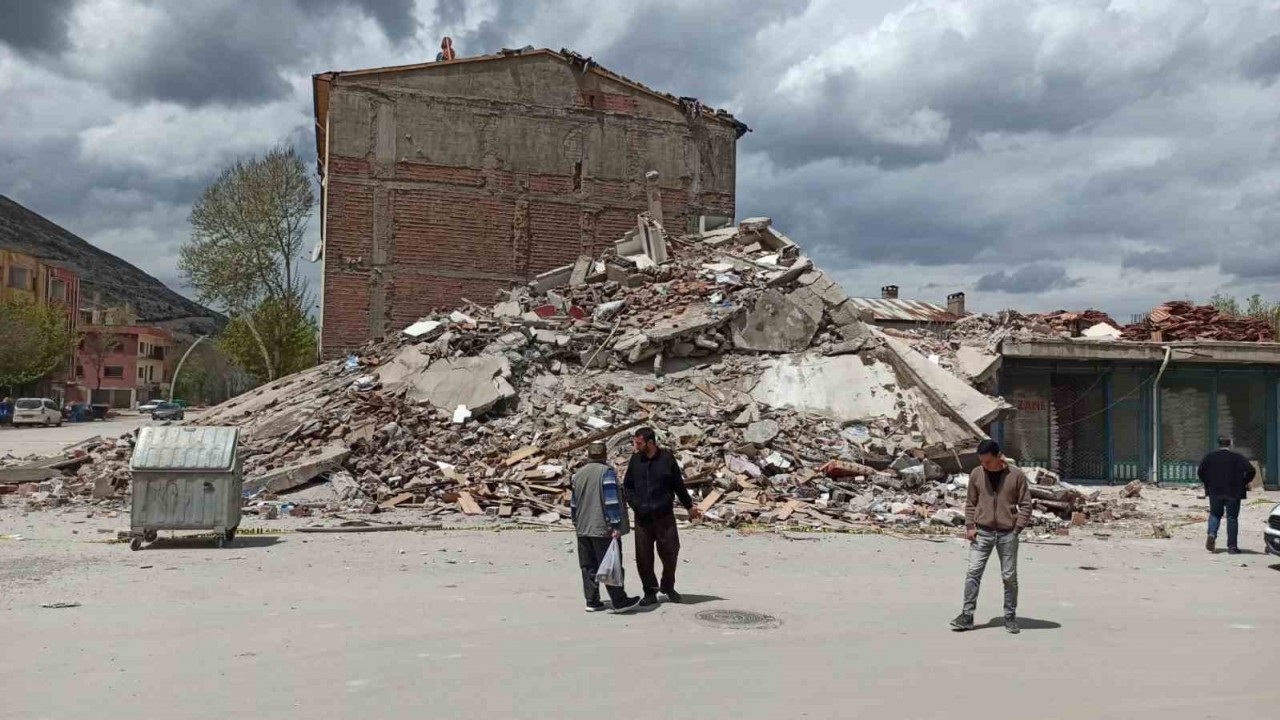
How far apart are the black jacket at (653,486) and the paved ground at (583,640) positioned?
2.75 ft

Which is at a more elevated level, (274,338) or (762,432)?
(274,338)

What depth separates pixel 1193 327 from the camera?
22.9m

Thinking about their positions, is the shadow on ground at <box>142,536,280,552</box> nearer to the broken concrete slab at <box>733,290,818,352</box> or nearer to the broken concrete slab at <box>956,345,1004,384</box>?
the broken concrete slab at <box>733,290,818,352</box>

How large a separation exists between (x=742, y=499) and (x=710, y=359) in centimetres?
542

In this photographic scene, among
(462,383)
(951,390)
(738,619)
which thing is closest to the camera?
(738,619)

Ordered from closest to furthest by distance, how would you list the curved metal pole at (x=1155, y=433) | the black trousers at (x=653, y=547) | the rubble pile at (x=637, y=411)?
the black trousers at (x=653, y=547) < the rubble pile at (x=637, y=411) < the curved metal pole at (x=1155, y=433)

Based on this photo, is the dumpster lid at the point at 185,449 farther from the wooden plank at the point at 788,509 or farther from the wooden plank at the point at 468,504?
the wooden plank at the point at 788,509

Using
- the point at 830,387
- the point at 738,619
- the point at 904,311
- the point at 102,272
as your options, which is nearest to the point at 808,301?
the point at 830,387

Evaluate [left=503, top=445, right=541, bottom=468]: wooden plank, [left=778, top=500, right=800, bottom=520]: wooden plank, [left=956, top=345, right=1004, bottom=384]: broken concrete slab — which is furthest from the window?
[left=778, top=500, right=800, bottom=520]: wooden plank

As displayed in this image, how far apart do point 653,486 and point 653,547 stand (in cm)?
51

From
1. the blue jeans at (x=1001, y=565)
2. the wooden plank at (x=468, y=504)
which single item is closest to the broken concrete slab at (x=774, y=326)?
the wooden plank at (x=468, y=504)

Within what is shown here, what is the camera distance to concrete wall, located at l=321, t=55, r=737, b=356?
25.7m

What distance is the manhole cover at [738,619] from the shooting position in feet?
23.1

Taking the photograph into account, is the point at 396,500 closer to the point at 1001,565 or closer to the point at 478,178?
the point at 1001,565
